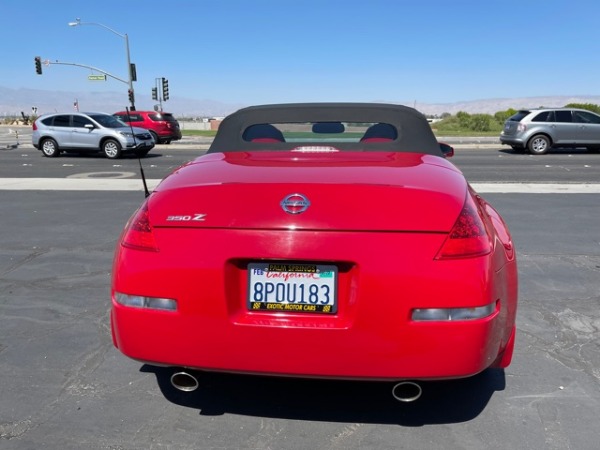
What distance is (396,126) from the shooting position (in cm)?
362

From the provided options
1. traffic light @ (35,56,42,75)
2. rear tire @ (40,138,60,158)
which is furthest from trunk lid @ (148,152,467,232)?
traffic light @ (35,56,42,75)

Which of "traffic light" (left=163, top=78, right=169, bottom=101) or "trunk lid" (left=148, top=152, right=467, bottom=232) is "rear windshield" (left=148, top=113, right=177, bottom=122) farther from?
"trunk lid" (left=148, top=152, right=467, bottom=232)

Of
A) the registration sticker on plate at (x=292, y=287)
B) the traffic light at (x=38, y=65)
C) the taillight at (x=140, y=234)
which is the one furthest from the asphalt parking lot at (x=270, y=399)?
the traffic light at (x=38, y=65)

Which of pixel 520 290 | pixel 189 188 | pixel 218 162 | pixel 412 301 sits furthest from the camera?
pixel 520 290

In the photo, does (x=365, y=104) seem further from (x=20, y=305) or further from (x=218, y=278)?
(x=20, y=305)

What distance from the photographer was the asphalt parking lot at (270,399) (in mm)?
2572

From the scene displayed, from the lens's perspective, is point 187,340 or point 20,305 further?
point 20,305

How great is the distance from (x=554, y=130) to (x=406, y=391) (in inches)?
779

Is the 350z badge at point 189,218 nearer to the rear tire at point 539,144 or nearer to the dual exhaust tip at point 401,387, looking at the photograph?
the dual exhaust tip at point 401,387

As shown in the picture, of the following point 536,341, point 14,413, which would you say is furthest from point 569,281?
point 14,413

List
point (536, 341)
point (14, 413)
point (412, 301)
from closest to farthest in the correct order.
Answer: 1. point (412, 301)
2. point (14, 413)
3. point (536, 341)

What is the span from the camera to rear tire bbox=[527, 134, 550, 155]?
780 inches

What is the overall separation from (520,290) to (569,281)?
1.89 ft

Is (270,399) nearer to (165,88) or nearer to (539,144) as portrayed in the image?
(539,144)
